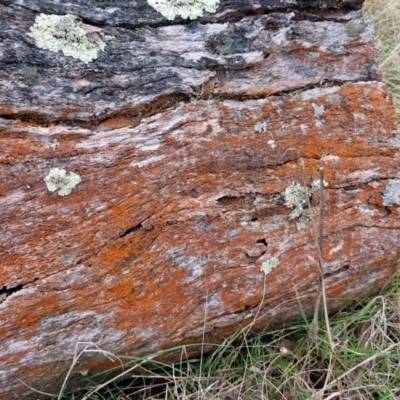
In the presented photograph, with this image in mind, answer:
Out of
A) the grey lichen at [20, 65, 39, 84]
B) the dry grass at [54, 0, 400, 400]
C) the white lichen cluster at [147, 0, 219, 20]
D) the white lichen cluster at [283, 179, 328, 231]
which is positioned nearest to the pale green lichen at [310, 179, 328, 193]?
the white lichen cluster at [283, 179, 328, 231]

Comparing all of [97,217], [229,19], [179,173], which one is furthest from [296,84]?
[97,217]

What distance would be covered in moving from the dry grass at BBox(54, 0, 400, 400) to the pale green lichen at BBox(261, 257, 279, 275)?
0.25m

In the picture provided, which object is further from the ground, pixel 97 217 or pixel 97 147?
pixel 97 147

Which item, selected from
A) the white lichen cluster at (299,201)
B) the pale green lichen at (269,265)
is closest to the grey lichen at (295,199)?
the white lichen cluster at (299,201)

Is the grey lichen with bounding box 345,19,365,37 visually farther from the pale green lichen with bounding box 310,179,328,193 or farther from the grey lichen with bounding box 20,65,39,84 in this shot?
the grey lichen with bounding box 20,65,39,84

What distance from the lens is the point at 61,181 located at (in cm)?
156

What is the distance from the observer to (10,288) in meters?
1.55

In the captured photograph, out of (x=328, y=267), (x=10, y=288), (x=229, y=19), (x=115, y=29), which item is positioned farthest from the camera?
(x=328, y=267)

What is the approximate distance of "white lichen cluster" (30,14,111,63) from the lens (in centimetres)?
154

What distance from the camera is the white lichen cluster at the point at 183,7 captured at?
170cm

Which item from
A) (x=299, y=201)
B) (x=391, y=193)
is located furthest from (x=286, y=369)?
(x=391, y=193)

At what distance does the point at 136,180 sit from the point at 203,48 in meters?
0.51

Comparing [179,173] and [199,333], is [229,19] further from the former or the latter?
[199,333]

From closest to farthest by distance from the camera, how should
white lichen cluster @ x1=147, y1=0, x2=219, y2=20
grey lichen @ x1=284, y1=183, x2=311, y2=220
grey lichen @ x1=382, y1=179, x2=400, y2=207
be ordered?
white lichen cluster @ x1=147, y1=0, x2=219, y2=20 → grey lichen @ x1=284, y1=183, x2=311, y2=220 → grey lichen @ x1=382, y1=179, x2=400, y2=207
